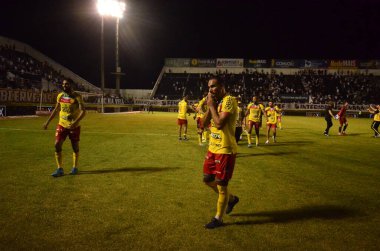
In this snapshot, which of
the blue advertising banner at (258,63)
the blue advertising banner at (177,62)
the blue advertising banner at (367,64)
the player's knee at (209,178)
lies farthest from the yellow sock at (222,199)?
the blue advertising banner at (367,64)

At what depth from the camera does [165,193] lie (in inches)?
263

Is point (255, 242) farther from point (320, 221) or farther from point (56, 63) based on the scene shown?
point (56, 63)

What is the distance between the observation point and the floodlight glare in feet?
116

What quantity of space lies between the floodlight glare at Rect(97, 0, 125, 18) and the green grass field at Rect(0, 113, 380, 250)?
95.3 ft

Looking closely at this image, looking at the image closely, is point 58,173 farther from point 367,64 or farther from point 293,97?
point 367,64

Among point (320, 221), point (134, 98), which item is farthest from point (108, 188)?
point (134, 98)

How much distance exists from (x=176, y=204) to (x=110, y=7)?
36398 millimetres

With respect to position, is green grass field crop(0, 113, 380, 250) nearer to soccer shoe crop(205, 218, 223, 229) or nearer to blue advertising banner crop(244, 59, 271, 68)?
soccer shoe crop(205, 218, 223, 229)

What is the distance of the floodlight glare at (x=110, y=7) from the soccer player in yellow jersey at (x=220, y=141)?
115 feet

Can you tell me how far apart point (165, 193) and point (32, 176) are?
3641 mm

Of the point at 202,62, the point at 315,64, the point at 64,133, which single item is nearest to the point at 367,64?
the point at 315,64

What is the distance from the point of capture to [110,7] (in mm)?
37156

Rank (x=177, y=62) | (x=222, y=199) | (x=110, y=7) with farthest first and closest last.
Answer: (x=177, y=62)
(x=110, y=7)
(x=222, y=199)

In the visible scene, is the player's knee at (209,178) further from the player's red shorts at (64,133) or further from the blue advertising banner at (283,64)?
the blue advertising banner at (283,64)
